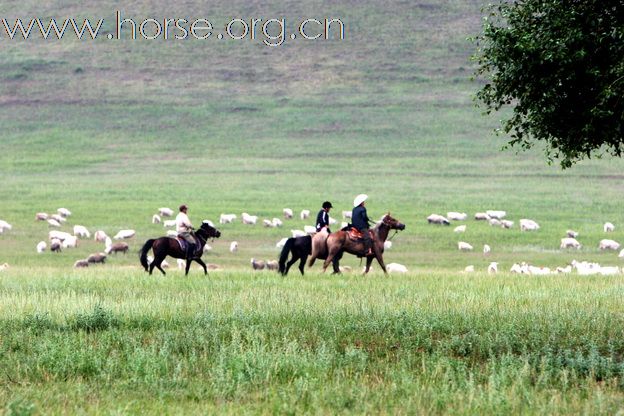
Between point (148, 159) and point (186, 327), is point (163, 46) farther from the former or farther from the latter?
point (186, 327)

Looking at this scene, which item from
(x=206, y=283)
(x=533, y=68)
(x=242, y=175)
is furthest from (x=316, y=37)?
(x=533, y=68)

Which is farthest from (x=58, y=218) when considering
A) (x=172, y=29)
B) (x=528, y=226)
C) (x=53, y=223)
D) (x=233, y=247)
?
(x=172, y=29)

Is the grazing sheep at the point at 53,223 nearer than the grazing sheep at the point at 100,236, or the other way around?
the grazing sheep at the point at 100,236

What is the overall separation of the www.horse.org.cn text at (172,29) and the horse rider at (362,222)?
92171mm

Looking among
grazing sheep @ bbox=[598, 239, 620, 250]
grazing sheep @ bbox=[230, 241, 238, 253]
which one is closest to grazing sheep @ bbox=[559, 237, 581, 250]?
grazing sheep @ bbox=[598, 239, 620, 250]

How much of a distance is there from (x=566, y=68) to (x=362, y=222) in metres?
12.6

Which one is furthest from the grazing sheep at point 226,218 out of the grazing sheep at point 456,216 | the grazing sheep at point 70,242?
the grazing sheep at point 456,216

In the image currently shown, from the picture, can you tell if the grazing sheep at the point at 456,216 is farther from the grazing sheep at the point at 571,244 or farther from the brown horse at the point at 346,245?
the brown horse at the point at 346,245

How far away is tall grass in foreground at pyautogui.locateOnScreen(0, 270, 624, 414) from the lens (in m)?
12.1

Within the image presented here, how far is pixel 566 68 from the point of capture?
1680 cm

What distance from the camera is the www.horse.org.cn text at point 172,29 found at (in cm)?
12138

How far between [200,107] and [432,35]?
2794cm

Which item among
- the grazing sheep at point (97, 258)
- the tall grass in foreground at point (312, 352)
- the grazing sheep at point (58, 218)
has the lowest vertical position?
the tall grass in foreground at point (312, 352)

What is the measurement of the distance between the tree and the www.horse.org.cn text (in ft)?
338
